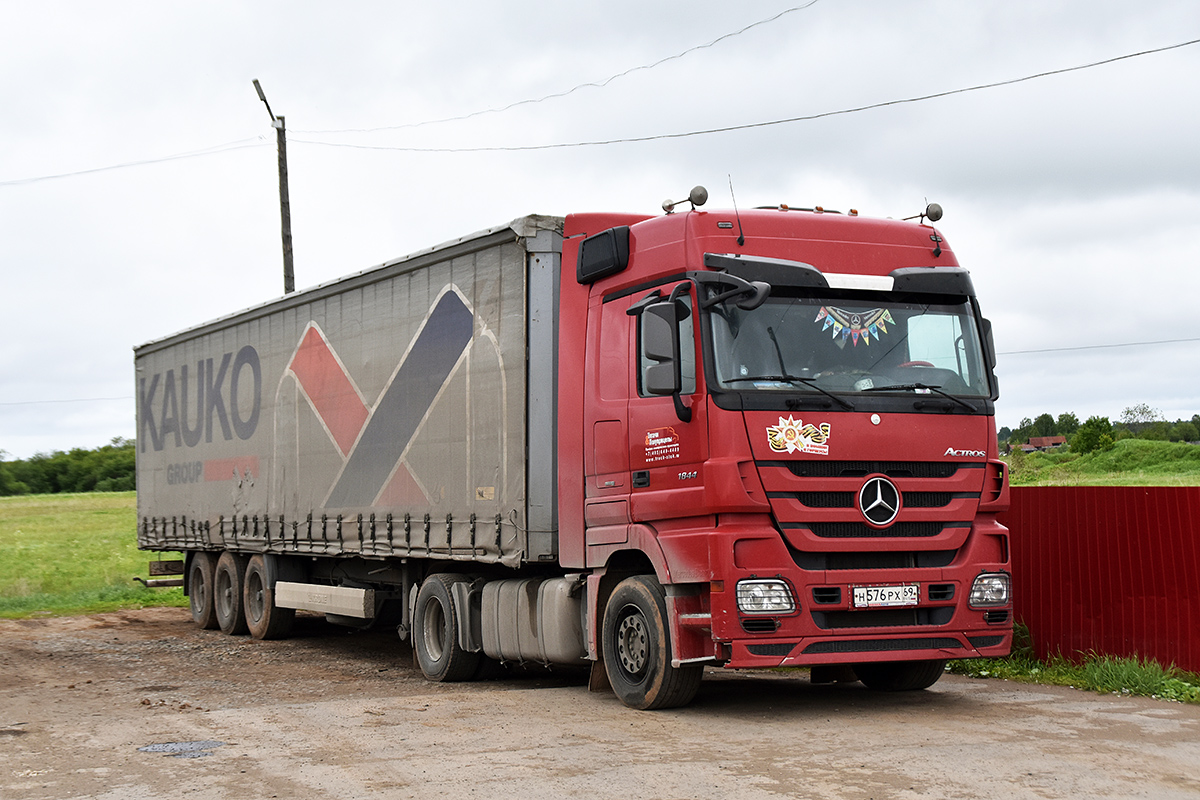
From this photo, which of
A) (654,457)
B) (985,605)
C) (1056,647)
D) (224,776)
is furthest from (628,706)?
(1056,647)

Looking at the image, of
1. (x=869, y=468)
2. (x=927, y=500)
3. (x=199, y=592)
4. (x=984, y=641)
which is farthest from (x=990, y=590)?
(x=199, y=592)

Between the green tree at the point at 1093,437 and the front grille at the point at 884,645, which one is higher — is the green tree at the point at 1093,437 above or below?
above

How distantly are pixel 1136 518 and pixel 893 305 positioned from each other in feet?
9.83

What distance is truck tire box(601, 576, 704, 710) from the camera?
904 cm

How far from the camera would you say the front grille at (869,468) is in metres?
8.62

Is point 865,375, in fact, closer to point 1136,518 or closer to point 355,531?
point 1136,518

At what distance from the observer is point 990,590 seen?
910cm

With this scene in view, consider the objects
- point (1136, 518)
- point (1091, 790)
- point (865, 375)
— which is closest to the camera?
point (1091, 790)

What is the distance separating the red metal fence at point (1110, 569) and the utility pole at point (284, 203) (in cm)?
1550

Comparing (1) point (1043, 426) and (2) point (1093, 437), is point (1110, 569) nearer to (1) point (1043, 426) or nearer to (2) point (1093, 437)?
(2) point (1093, 437)

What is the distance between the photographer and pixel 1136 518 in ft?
34.3

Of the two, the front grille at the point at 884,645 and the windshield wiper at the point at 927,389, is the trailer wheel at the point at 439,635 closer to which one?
the front grille at the point at 884,645

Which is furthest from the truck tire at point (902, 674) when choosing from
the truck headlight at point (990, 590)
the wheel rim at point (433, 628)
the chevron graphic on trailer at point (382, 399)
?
the chevron graphic on trailer at point (382, 399)

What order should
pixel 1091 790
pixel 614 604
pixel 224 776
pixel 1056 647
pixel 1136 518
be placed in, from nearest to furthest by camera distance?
pixel 1091 790
pixel 224 776
pixel 614 604
pixel 1136 518
pixel 1056 647
